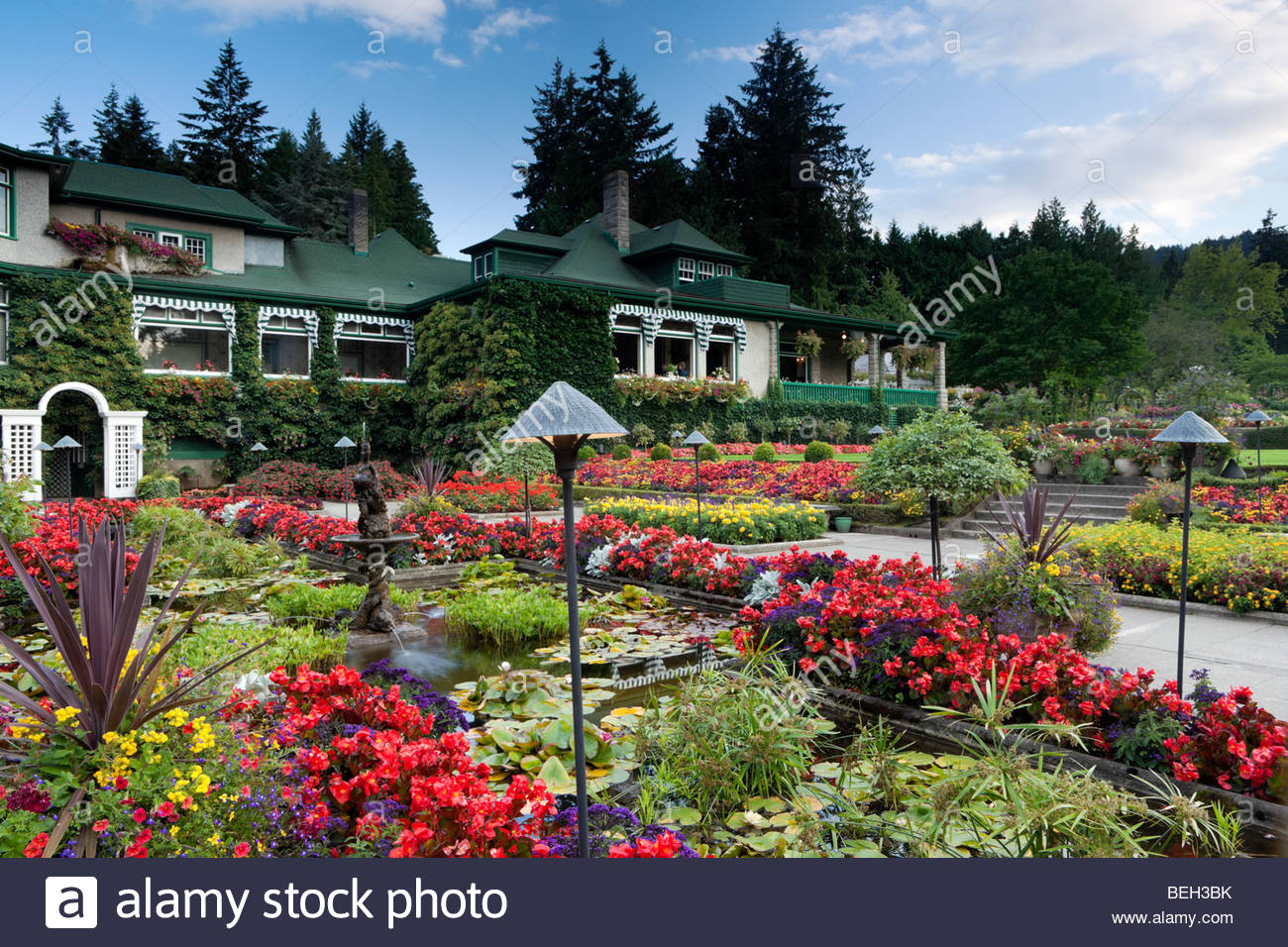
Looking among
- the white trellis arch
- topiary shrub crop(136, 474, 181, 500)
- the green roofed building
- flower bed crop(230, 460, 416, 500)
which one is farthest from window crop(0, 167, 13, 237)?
flower bed crop(230, 460, 416, 500)

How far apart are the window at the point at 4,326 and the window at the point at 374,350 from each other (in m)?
8.12

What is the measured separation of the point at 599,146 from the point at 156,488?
27.8 meters

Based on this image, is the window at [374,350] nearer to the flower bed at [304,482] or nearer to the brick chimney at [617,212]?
the flower bed at [304,482]

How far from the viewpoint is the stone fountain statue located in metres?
6.52

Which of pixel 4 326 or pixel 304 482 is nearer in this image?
pixel 4 326

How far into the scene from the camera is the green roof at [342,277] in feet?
72.4

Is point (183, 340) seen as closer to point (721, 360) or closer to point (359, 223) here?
point (359, 223)

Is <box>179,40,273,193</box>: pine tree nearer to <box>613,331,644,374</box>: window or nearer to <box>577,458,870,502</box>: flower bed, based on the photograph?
<box>613,331,644,374</box>: window

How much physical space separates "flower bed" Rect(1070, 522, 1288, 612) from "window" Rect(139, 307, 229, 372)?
21977mm

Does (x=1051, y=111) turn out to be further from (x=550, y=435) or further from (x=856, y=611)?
(x=550, y=435)

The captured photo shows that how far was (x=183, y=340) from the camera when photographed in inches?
926

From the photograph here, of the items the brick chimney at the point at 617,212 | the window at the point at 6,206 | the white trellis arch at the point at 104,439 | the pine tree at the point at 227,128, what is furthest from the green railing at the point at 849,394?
the pine tree at the point at 227,128

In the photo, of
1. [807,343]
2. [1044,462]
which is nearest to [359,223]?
[807,343]
